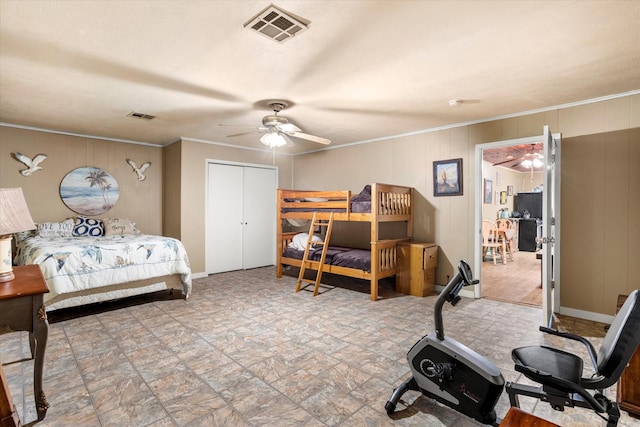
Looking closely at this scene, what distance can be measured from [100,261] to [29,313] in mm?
1986

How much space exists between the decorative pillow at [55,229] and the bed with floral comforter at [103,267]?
9.6 inches

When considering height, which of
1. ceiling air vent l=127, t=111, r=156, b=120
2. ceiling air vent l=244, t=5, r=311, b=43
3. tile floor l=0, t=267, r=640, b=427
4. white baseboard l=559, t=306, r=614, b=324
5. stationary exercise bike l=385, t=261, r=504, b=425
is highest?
ceiling air vent l=127, t=111, r=156, b=120

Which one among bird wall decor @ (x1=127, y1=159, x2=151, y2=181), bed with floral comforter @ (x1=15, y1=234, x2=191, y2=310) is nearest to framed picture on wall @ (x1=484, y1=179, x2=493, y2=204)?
bed with floral comforter @ (x1=15, y1=234, x2=191, y2=310)

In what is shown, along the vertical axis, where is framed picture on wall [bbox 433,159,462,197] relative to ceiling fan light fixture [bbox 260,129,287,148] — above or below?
below

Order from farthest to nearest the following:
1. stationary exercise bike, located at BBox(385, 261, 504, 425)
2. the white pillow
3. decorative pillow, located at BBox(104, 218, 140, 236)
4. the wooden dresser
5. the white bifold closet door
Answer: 1. the white bifold closet door
2. the white pillow
3. decorative pillow, located at BBox(104, 218, 140, 236)
4. the wooden dresser
5. stationary exercise bike, located at BBox(385, 261, 504, 425)

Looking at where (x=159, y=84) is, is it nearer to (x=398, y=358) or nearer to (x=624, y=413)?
(x=398, y=358)

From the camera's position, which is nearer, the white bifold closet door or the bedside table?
the bedside table

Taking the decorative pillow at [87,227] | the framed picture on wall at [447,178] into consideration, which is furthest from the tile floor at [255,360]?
the decorative pillow at [87,227]

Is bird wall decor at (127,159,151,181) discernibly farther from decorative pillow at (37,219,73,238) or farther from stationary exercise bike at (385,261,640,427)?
stationary exercise bike at (385,261,640,427)

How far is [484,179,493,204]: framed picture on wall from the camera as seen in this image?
8.02 meters

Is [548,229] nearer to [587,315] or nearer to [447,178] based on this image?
[587,315]

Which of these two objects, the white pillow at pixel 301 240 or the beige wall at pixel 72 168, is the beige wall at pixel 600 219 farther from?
the beige wall at pixel 72 168

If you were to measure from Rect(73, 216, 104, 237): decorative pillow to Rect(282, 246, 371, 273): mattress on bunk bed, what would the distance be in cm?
299

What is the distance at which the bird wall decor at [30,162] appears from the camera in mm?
4672
